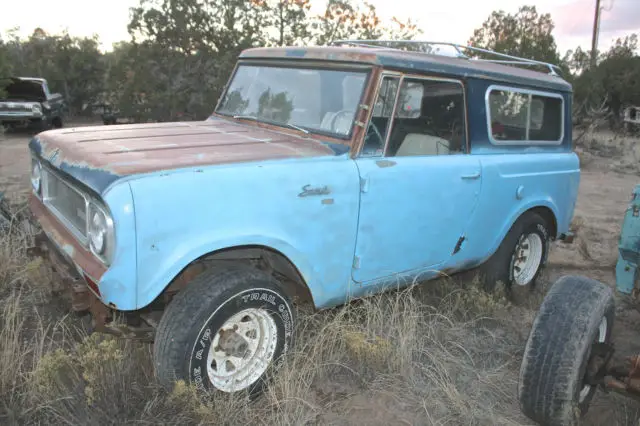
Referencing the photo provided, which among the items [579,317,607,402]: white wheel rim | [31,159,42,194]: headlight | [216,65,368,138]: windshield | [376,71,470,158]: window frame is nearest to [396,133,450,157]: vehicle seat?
[376,71,470,158]: window frame

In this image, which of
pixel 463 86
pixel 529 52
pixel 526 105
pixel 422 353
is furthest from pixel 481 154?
pixel 529 52

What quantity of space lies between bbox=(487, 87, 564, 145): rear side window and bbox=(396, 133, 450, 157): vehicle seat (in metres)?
0.52

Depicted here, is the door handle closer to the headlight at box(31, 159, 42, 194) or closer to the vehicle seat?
the vehicle seat

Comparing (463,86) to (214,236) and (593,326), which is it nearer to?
(593,326)

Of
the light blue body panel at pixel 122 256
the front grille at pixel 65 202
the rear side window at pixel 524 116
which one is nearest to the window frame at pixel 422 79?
the rear side window at pixel 524 116

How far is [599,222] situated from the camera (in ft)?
22.9

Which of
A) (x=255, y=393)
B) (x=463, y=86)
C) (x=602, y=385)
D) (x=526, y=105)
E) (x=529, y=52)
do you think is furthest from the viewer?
(x=529, y=52)

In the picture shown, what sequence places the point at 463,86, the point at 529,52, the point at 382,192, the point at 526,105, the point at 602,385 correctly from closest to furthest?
the point at 602,385 → the point at 382,192 → the point at 463,86 → the point at 526,105 → the point at 529,52

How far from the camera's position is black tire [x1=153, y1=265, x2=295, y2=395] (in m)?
2.47

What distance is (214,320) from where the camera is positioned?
2.54 metres

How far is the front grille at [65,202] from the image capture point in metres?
2.71

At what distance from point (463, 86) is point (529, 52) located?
44.7ft

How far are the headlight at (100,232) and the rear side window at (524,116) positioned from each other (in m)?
2.75

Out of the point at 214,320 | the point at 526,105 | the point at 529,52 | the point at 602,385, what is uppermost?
the point at 529,52
